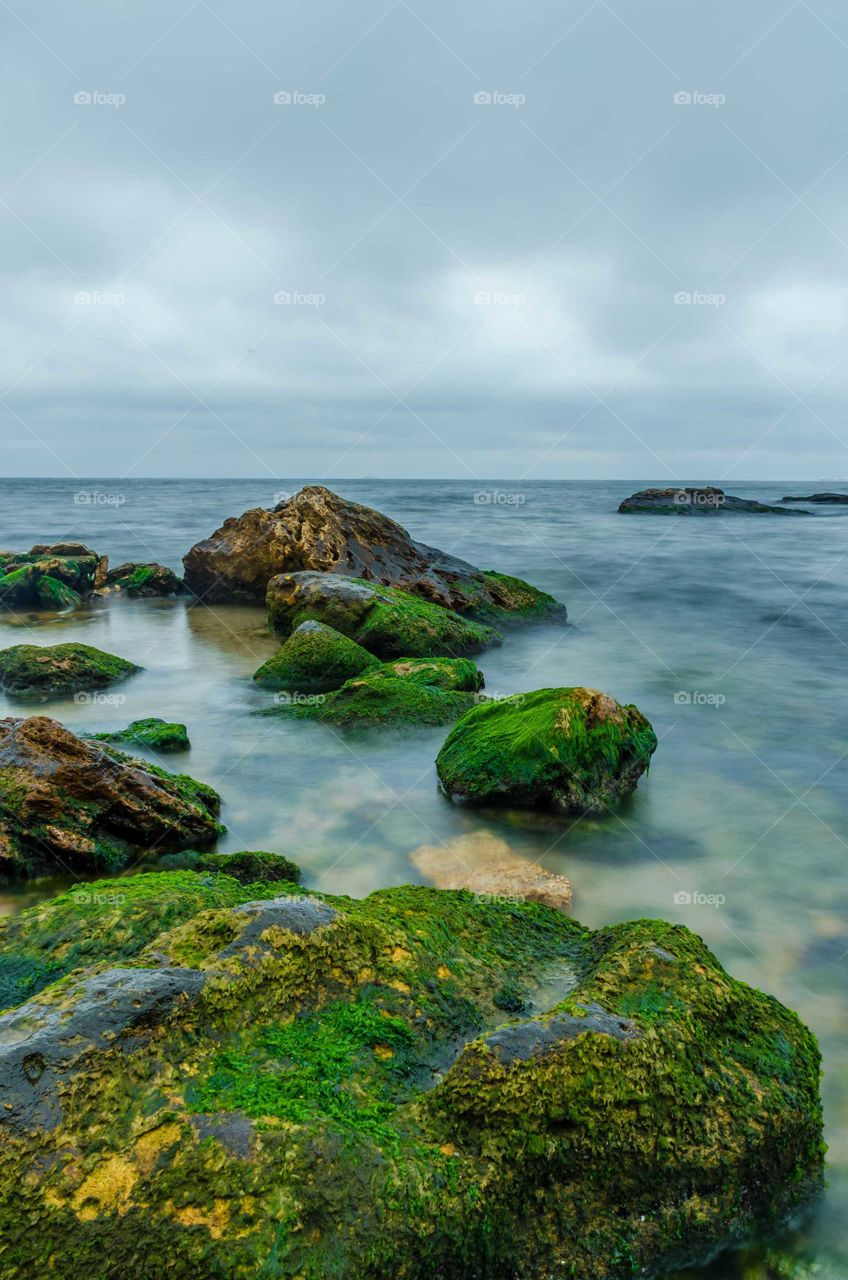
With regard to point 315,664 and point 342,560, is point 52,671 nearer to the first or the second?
point 315,664

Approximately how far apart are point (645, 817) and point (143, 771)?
4189mm

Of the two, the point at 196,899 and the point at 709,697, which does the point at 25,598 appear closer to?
the point at 709,697

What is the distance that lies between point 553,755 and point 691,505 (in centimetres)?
5024

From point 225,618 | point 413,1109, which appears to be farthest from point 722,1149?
point 225,618

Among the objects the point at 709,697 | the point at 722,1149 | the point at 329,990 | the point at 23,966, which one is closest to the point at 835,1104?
the point at 722,1149

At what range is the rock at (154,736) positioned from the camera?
8.65 m

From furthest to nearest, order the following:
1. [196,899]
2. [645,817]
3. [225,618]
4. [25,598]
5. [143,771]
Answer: [25,598] < [225,618] < [645,817] < [143,771] < [196,899]

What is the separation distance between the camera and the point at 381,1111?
Answer: 110 inches

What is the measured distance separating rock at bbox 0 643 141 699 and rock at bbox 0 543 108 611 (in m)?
6.86

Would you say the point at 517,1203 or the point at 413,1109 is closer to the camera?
the point at 517,1203

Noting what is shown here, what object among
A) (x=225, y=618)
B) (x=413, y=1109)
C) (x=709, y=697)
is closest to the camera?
(x=413, y=1109)

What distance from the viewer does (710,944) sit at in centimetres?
533

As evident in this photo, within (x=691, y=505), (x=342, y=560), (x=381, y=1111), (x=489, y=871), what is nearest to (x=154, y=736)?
(x=489, y=871)

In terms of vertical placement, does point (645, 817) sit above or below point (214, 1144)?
below
